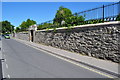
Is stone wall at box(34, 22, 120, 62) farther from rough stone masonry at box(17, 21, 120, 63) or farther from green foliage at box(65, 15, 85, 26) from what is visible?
green foliage at box(65, 15, 85, 26)

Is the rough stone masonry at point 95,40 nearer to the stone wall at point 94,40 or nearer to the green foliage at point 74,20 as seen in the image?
the stone wall at point 94,40

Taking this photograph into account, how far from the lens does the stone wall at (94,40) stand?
8812 mm

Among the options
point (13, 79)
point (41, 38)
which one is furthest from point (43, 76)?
point (41, 38)

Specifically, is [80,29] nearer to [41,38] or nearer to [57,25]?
[57,25]

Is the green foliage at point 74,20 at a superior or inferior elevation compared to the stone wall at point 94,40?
superior

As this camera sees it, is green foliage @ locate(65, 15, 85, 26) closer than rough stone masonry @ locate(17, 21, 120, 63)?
No

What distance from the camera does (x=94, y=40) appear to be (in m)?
10.5

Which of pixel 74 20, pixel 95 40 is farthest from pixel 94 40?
pixel 74 20

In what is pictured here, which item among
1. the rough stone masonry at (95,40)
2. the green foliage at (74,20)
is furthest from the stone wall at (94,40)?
the green foliage at (74,20)

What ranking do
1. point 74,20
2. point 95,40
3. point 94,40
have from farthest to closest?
point 74,20 → point 94,40 → point 95,40

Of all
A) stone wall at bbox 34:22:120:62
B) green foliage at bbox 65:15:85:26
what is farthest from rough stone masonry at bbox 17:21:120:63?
green foliage at bbox 65:15:85:26

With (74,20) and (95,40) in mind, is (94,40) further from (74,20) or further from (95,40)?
(74,20)

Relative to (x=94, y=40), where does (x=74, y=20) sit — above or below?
above

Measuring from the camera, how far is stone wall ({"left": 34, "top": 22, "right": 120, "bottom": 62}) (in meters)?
8.81
